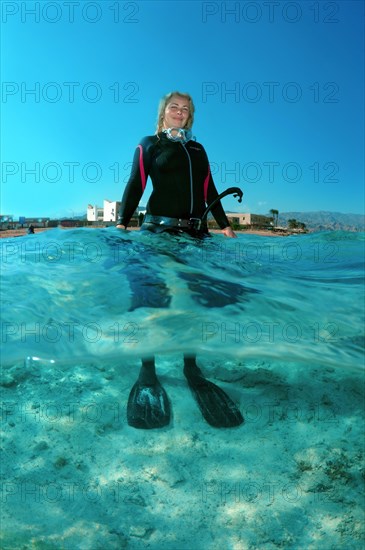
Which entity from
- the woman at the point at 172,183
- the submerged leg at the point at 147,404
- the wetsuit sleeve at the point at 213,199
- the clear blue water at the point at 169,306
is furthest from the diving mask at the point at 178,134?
the submerged leg at the point at 147,404

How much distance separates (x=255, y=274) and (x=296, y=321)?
841 mm

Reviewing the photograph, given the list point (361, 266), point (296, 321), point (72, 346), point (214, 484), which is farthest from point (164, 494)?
point (361, 266)

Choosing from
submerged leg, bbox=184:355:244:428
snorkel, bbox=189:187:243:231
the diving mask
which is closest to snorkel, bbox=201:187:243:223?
snorkel, bbox=189:187:243:231

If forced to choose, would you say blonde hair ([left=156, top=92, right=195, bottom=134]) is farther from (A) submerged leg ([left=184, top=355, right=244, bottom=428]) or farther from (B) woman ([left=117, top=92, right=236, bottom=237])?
(A) submerged leg ([left=184, top=355, right=244, bottom=428])

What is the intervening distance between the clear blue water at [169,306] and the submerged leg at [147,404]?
0.71m

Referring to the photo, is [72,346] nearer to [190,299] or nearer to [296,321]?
[190,299]

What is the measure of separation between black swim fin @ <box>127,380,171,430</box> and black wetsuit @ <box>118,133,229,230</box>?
1957 millimetres

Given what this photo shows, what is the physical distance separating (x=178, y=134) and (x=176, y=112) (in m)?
0.25

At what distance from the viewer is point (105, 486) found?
187 inches

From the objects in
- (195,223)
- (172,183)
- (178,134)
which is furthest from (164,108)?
(195,223)

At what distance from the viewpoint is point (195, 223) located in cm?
536

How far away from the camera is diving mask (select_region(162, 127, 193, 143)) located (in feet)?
17.3

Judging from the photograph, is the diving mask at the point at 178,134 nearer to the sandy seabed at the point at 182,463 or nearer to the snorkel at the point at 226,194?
the snorkel at the point at 226,194

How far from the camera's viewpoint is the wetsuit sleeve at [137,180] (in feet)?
17.2
